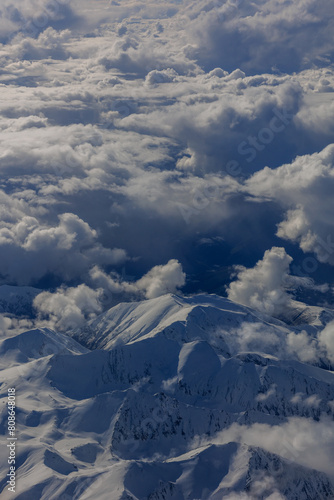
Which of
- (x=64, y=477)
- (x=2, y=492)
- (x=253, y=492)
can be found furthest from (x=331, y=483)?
(x=2, y=492)

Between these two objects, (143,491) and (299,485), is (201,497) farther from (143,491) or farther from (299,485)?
(299,485)

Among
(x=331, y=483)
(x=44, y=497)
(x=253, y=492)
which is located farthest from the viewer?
(x=331, y=483)

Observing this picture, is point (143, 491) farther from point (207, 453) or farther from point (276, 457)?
point (276, 457)

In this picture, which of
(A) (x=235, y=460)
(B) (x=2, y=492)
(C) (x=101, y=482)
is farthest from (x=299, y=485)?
(B) (x=2, y=492)

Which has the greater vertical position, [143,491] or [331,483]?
[143,491]

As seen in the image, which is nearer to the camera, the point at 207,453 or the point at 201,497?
the point at 201,497

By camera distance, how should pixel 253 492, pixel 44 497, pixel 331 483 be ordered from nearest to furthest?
pixel 44 497 < pixel 253 492 < pixel 331 483

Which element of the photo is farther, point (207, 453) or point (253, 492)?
point (207, 453)

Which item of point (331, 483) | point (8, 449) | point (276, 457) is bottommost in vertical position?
point (331, 483)

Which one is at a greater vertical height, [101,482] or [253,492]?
[101,482]
